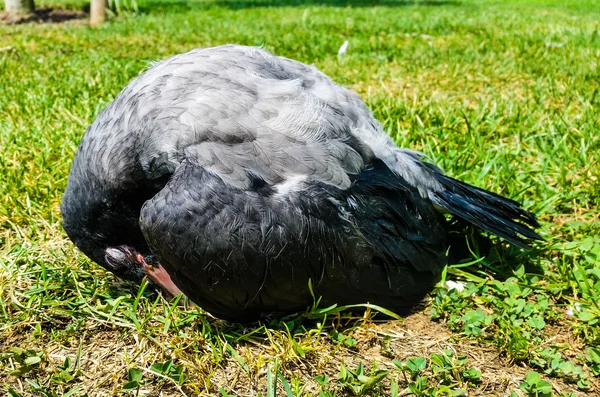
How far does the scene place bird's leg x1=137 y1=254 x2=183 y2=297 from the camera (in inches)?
103

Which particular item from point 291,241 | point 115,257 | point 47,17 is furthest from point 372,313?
point 47,17

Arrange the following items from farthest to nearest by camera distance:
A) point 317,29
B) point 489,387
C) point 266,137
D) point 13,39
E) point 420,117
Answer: point 317,29 → point 13,39 → point 420,117 → point 266,137 → point 489,387

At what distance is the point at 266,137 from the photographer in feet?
7.91

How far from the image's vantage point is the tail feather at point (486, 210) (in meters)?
2.67

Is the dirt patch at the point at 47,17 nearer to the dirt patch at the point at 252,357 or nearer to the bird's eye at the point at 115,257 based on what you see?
the bird's eye at the point at 115,257

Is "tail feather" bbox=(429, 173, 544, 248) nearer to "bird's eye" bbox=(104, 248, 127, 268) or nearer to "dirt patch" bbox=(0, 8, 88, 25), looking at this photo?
"bird's eye" bbox=(104, 248, 127, 268)

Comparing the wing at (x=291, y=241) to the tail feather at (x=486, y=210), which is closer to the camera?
the wing at (x=291, y=241)

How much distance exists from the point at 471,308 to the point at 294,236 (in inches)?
35.7

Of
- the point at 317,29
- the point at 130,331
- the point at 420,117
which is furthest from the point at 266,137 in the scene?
the point at 317,29

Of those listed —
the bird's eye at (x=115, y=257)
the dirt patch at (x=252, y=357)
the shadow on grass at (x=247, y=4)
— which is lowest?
the dirt patch at (x=252, y=357)

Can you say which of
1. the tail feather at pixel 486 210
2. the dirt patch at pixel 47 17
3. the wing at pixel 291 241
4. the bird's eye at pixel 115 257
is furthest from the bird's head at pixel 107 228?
the dirt patch at pixel 47 17

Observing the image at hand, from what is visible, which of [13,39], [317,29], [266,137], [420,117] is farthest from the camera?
[317,29]

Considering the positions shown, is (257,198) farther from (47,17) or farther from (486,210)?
(47,17)

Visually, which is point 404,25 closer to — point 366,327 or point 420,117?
point 420,117
